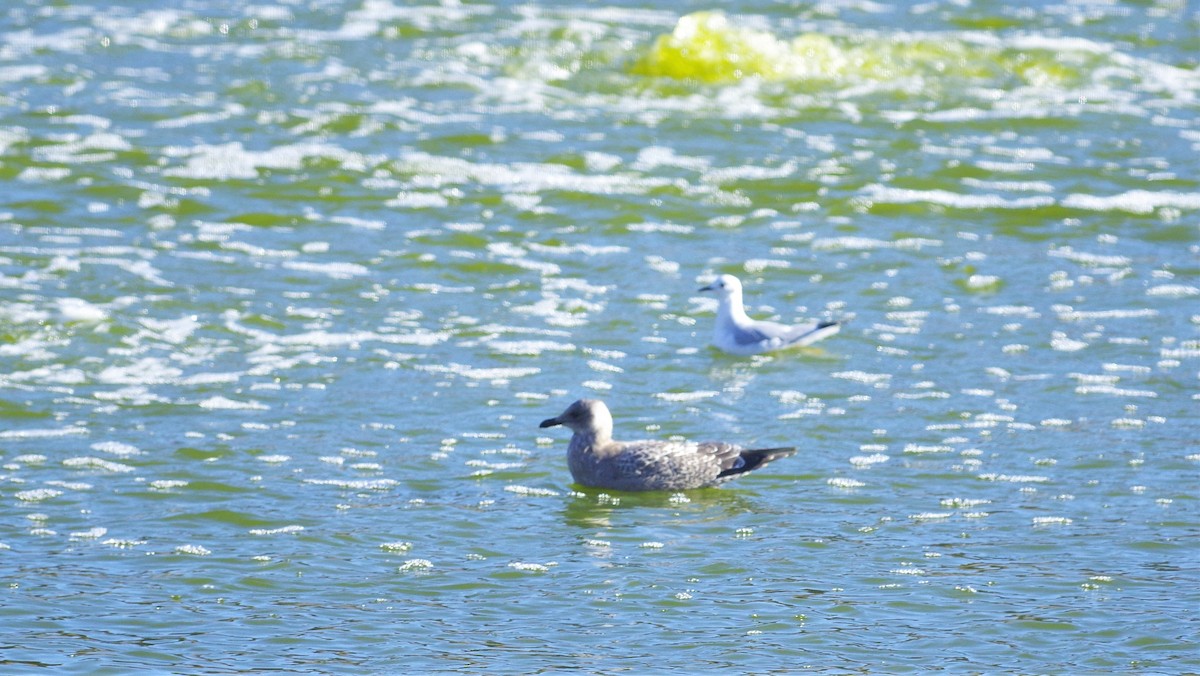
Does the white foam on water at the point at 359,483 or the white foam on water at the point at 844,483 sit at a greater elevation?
the white foam on water at the point at 359,483

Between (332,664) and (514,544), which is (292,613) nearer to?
(332,664)

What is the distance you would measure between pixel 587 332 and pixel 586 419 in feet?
9.29

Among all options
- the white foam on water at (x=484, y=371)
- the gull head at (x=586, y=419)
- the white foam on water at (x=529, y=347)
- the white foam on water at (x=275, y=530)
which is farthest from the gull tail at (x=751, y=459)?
the white foam on water at (x=529, y=347)

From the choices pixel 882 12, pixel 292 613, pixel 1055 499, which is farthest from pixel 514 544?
pixel 882 12

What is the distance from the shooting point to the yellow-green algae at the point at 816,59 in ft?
66.5

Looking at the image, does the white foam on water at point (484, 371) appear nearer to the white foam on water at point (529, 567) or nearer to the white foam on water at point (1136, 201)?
the white foam on water at point (529, 567)

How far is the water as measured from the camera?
7.70 metres

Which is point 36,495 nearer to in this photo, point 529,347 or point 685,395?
point 529,347

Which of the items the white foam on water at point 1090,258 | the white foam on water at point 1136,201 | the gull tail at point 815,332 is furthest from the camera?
the white foam on water at point 1136,201

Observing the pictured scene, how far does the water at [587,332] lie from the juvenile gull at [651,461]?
0.13 meters

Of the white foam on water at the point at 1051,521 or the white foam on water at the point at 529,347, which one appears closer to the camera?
the white foam on water at the point at 1051,521

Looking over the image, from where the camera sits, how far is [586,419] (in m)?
10.0

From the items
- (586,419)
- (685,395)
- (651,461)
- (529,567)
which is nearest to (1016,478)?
(651,461)

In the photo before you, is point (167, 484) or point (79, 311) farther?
point (79, 311)
